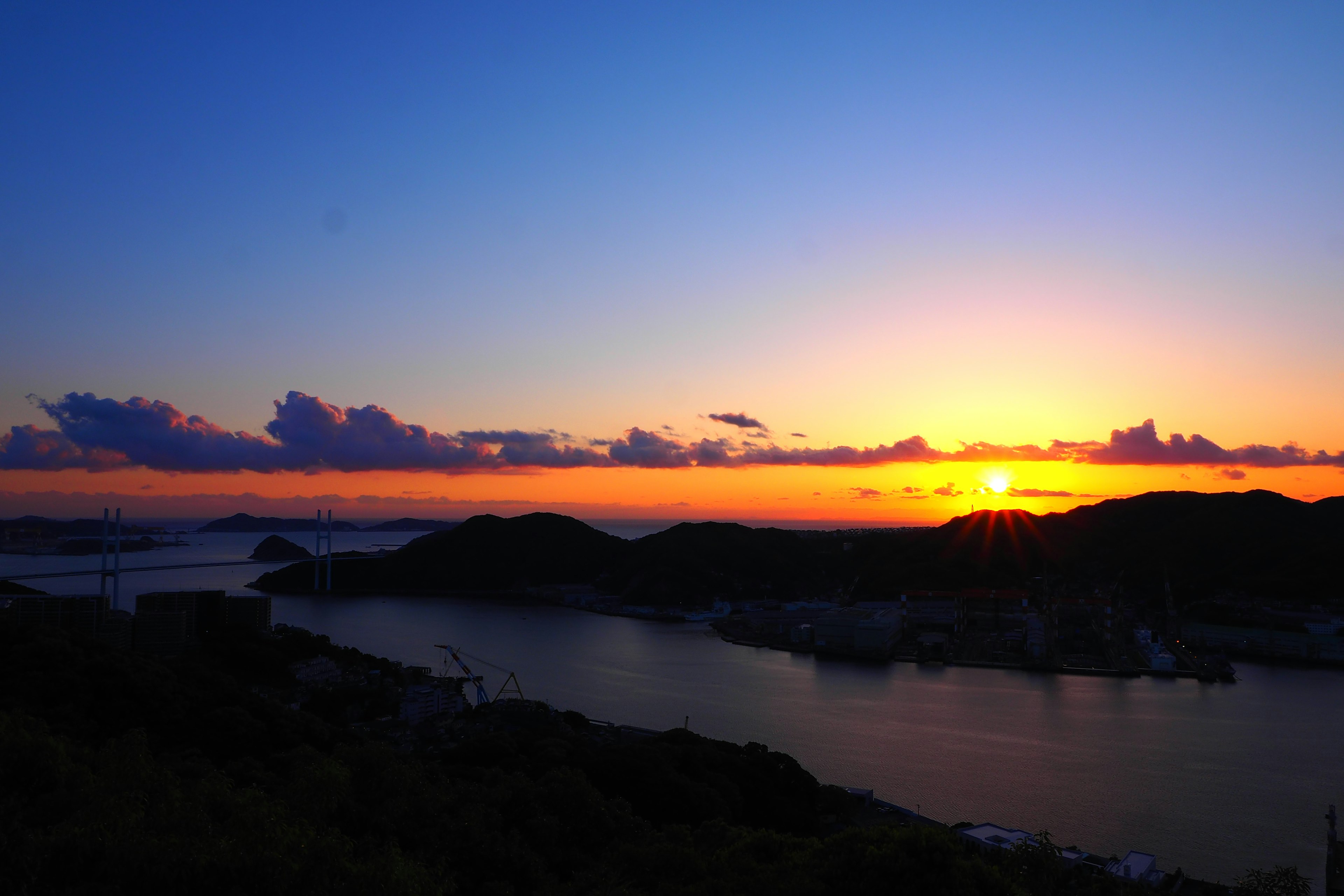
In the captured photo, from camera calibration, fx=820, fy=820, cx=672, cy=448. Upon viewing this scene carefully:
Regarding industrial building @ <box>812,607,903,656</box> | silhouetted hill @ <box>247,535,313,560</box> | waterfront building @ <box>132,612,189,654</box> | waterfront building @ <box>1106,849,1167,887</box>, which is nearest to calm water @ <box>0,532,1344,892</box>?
waterfront building @ <box>1106,849,1167,887</box>

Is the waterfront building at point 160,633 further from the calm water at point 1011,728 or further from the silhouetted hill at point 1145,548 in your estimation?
the silhouetted hill at point 1145,548

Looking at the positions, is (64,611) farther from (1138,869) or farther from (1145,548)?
(1145,548)

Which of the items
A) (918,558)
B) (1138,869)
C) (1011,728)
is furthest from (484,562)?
(1138,869)

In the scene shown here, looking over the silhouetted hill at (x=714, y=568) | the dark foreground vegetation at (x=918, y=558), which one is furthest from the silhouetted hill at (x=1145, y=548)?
the silhouetted hill at (x=714, y=568)

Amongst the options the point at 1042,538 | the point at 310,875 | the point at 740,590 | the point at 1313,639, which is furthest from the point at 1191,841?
the point at 1042,538

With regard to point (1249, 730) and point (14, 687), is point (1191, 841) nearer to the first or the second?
point (1249, 730)

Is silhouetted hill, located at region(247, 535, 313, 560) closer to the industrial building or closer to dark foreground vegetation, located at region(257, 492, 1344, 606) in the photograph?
dark foreground vegetation, located at region(257, 492, 1344, 606)
